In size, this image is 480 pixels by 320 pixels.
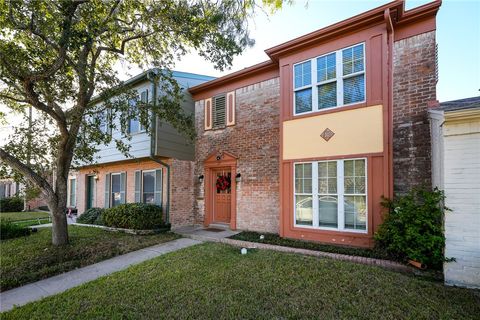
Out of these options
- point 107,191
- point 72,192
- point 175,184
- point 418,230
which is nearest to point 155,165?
point 175,184

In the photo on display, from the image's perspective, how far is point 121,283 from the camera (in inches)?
171

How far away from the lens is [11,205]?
18.6 m

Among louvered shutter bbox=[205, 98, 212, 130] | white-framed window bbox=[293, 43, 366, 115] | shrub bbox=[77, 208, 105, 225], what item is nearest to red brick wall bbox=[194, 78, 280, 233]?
louvered shutter bbox=[205, 98, 212, 130]

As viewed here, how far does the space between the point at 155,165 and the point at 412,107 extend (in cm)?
882

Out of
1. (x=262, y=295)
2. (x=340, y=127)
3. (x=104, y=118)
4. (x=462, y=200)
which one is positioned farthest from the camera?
(x=104, y=118)

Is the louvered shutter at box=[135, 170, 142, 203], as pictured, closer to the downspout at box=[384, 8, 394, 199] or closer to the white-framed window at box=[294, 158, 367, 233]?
the white-framed window at box=[294, 158, 367, 233]

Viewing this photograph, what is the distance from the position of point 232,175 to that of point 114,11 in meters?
5.97

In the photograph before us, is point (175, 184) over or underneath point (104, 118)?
underneath

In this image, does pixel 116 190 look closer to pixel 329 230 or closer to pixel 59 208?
pixel 59 208

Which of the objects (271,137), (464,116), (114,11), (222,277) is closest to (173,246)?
(222,277)

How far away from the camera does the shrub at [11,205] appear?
1841cm

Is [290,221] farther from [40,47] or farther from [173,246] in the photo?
[40,47]

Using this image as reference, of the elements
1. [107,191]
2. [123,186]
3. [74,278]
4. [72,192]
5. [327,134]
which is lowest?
[74,278]

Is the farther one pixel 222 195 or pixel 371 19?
pixel 222 195
